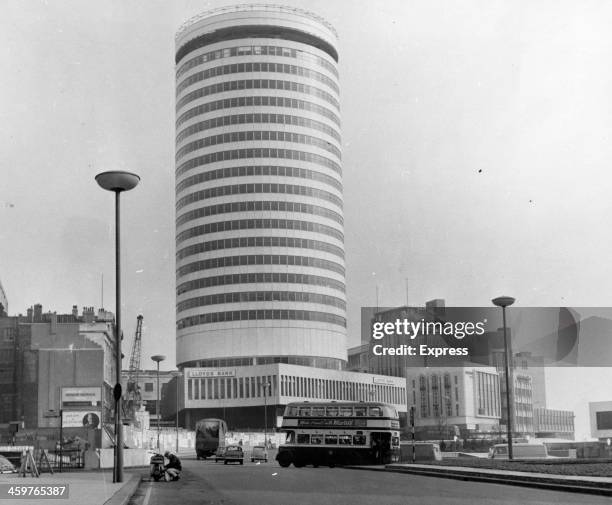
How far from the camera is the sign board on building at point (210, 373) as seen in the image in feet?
522

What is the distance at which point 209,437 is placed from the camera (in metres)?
92.3

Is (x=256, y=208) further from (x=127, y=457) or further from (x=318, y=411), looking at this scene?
(x=318, y=411)

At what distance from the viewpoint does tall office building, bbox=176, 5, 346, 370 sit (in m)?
162

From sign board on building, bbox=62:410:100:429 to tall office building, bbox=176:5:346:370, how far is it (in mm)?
64063

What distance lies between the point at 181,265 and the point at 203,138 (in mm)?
23151

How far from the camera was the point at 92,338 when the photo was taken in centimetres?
12219

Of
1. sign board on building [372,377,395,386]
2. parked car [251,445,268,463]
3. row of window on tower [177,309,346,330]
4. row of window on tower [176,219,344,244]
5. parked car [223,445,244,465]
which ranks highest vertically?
row of window on tower [176,219,344,244]

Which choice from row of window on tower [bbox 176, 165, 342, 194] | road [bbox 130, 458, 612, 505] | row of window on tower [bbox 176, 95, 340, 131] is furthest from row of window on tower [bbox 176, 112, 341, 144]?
road [bbox 130, 458, 612, 505]

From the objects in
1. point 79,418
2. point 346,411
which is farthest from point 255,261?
point 346,411

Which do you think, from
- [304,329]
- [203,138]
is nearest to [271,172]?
[203,138]

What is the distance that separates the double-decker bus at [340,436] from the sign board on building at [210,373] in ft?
355

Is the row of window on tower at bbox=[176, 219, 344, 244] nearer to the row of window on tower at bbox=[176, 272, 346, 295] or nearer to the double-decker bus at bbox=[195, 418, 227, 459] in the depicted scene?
the row of window on tower at bbox=[176, 272, 346, 295]

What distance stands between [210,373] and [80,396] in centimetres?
5098

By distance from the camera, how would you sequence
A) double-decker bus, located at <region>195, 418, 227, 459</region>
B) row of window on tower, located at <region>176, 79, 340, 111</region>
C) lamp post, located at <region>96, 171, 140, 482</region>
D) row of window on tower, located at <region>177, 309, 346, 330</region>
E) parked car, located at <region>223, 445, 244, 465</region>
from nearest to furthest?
lamp post, located at <region>96, 171, 140, 482</region> → parked car, located at <region>223, 445, 244, 465</region> → double-decker bus, located at <region>195, 418, 227, 459</region> → row of window on tower, located at <region>177, 309, 346, 330</region> → row of window on tower, located at <region>176, 79, 340, 111</region>
